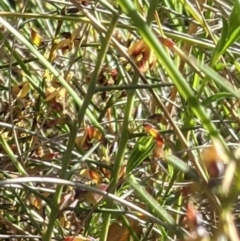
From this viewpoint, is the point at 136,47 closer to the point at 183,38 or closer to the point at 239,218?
the point at 183,38

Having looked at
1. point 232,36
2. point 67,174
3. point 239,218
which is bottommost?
point 239,218

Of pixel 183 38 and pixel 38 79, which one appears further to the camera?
pixel 38 79

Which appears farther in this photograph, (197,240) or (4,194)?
(4,194)

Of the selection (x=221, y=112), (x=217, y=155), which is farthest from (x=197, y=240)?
(x=221, y=112)

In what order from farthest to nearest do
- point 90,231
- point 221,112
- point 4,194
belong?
point 221,112 < point 4,194 < point 90,231

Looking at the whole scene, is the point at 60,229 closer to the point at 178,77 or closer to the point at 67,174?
the point at 67,174

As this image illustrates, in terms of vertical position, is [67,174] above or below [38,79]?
below

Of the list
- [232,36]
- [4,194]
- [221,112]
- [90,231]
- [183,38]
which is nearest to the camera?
[232,36]

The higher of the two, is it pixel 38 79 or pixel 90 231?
pixel 38 79

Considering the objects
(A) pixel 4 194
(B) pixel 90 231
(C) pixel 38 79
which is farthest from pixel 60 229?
(C) pixel 38 79
